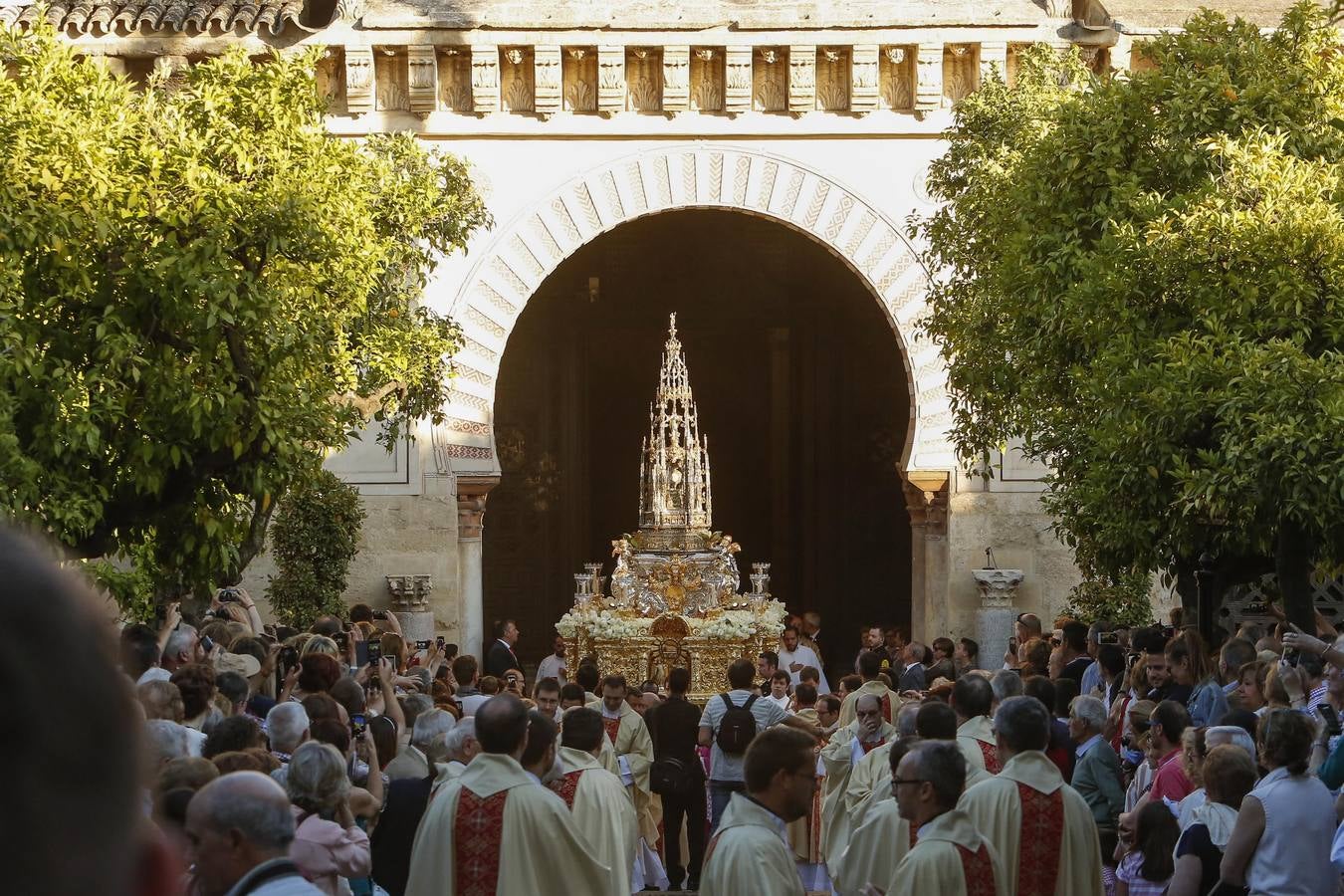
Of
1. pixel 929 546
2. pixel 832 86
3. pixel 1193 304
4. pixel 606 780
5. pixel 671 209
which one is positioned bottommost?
pixel 606 780

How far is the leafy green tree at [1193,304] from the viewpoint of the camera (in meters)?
9.32

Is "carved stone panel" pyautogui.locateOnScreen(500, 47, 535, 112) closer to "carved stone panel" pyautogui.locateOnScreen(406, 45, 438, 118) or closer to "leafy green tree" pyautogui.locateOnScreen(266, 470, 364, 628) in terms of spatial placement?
"carved stone panel" pyautogui.locateOnScreen(406, 45, 438, 118)

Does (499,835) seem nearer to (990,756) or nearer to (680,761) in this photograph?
(990,756)

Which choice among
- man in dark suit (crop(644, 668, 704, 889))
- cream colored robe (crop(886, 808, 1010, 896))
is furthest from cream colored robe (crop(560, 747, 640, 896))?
man in dark suit (crop(644, 668, 704, 889))

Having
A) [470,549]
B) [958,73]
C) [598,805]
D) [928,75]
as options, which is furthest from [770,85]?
[598,805]

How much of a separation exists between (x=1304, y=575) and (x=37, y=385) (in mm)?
6670

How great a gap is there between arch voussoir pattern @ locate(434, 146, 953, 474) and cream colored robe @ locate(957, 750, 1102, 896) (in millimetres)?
12378

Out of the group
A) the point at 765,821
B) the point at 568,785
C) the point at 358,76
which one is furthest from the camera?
the point at 358,76

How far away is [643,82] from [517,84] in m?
1.22

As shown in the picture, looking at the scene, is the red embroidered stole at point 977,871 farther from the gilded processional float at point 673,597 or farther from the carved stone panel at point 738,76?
the carved stone panel at point 738,76

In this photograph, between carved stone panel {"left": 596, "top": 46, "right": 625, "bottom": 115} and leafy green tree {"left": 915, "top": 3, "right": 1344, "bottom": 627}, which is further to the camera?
carved stone panel {"left": 596, "top": 46, "right": 625, "bottom": 115}

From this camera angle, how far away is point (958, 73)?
18.0 meters

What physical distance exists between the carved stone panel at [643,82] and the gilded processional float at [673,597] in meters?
2.34

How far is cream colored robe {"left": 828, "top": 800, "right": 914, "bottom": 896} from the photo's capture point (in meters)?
5.81
